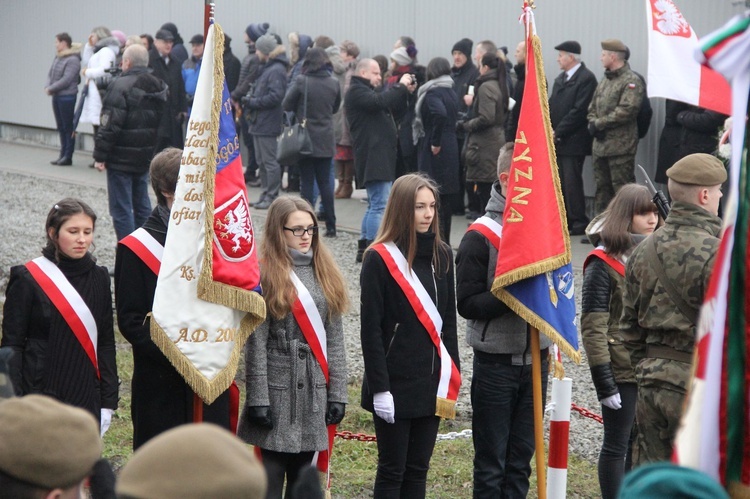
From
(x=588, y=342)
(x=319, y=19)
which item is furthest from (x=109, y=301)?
(x=319, y=19)

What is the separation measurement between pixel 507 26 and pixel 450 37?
1.08 m

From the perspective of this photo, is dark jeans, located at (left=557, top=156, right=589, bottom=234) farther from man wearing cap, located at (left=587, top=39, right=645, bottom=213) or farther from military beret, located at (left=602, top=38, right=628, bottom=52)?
military beret, located at (left=602, top=38, right=628, bottom=52)

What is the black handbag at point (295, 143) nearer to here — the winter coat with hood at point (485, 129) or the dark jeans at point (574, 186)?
the winter coat with hood at point (485, 129)

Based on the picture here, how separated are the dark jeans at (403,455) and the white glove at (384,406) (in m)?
0.07

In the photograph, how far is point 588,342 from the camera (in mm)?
5699

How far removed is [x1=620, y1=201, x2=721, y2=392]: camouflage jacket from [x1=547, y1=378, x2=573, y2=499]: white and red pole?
21.6 inches

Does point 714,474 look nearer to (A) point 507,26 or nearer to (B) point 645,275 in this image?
(B) point 645,275

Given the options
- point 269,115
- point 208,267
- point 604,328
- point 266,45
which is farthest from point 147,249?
point 266,45

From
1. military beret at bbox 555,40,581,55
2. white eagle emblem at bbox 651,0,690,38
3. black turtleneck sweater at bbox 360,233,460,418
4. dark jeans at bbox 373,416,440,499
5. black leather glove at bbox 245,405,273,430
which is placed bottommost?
dark jeans at bbox 373,416,440,499

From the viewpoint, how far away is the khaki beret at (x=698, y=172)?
4.76 metres

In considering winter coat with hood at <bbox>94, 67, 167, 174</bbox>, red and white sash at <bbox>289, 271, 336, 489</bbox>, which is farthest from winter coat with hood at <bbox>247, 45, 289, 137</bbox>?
red and white sash at <bbox>289, 271, 336, 489</bbox>

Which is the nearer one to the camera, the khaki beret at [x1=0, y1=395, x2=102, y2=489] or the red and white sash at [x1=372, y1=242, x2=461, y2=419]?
the khaki beret at [x1=0, y1=395, x2=102, y2=489]

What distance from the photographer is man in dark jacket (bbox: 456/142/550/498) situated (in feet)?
18.1

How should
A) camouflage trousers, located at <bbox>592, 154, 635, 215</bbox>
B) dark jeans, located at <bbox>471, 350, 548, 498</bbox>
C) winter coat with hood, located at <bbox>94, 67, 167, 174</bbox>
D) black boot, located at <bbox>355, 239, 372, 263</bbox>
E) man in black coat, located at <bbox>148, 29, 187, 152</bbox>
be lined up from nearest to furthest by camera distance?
dark jeans, located at <bbox>471, 350, 548, 498</bbox>
winter coat with hood, located at <bbox>94, 67, 167, 174</bbox>
black boot, located at <bbox>355, 239, 372, 263</bbox>
camouflage trousers, located at <bbox>592, 154, 635, 215</bbox>
man in black coat, located at <bbox>148, 29, 187, 152</bbox>
